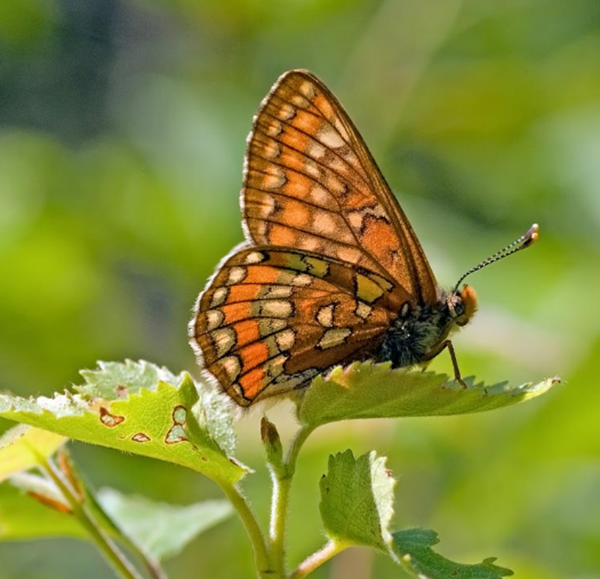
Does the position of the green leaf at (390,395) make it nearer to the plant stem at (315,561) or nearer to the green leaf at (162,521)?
the plant stem at (315,561)

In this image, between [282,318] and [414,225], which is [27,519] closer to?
[282,318]

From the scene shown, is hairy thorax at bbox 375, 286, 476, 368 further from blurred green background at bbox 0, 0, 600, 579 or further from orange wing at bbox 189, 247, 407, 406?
blurred green background at bbox 0, 0, 600, 579

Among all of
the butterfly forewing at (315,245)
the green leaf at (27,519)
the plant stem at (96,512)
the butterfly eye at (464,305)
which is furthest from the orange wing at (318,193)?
the green leaf at (27,519)

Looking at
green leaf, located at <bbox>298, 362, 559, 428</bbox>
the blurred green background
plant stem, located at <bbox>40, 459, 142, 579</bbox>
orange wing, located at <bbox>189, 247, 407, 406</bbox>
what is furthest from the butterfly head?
the blurred green background

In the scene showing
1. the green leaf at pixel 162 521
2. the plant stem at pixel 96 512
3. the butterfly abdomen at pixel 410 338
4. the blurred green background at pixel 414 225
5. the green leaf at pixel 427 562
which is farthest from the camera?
the blurred green background at pixel 414 225

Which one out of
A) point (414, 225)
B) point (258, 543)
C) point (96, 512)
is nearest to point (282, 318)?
point (96, 512)

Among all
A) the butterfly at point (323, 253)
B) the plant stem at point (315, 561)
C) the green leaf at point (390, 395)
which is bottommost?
the plant stem at point (315, 561)

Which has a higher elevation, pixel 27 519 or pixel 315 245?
pixel 315 245
